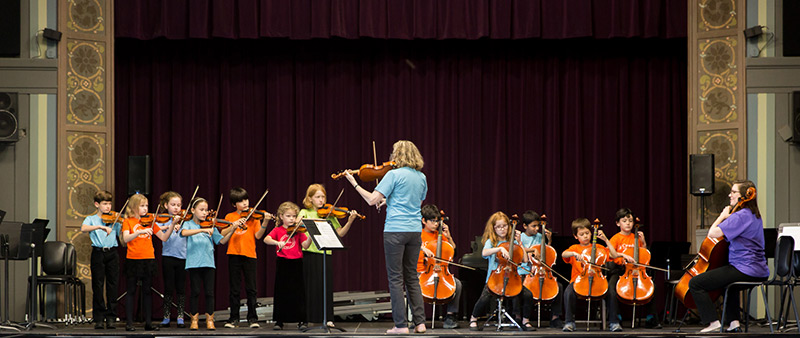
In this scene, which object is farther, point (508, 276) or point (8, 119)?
point (8, 119)

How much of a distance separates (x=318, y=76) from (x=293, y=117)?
1.97 feet

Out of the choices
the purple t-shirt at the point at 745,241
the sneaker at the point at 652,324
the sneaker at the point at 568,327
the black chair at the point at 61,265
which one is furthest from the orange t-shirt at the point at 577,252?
the black chair at the point at 61,265

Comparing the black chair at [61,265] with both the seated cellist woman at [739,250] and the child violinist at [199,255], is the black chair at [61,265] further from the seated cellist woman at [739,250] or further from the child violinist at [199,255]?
the seated cellist woman at [739,250]

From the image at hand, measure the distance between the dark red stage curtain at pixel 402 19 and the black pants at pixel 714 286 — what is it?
3.88 metres

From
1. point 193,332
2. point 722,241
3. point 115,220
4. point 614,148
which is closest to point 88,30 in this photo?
point 115,220

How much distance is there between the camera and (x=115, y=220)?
7996 mm

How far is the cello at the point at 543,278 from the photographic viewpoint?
805 centimetres

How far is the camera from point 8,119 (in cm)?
945

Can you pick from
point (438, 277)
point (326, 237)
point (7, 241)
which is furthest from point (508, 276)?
point (7, 241)

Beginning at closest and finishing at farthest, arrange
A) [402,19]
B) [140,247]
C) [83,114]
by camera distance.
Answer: [140,247] < [83,114] < [402,19]

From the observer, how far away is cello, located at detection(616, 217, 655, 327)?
795 centimetres

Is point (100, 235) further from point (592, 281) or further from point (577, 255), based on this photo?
point (592, 281)

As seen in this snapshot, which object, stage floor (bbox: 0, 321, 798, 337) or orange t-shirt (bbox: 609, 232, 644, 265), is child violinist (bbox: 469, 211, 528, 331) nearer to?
stage floor (bbox: 0, 321, 798, 337)

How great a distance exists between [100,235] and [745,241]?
562 centimetres
